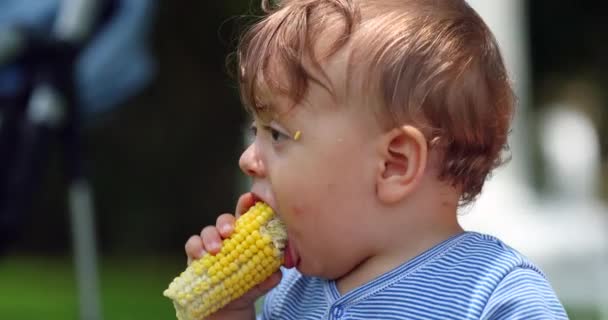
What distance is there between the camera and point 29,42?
4668 millimetres

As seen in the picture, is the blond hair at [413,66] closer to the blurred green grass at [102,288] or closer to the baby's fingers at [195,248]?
the baby's fingers at [195,248]

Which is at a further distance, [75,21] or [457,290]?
[75,21]

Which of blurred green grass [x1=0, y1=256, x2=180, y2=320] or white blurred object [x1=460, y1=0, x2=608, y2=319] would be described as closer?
white blurred object [x1=460, y1=0, x2=608, y2=319]

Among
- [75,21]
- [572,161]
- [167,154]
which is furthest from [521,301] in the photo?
[167,154]

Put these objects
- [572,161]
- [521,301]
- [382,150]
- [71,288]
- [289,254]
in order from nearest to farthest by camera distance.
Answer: [521,301], [382,150], [289,254], [572,161], [71,288]

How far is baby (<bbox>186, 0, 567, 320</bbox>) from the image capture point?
1.89 meters

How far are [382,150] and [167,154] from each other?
707 centimetres

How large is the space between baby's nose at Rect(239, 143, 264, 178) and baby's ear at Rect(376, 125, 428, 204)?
201mm

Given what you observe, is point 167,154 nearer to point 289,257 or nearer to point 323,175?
point 289,257

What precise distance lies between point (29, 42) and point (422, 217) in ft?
9.95

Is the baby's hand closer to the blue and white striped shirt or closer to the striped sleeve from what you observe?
the blue and white striped shirt

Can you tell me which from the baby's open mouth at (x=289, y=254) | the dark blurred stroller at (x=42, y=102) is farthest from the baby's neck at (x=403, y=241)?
the dark blurred stroller at (x=42, y=102)

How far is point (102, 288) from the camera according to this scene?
7031 mm

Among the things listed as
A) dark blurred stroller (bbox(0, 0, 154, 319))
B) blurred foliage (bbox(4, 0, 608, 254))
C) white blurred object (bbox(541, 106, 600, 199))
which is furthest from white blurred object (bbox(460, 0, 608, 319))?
blurred foliage (bbox(4, 0, 608, 254))
